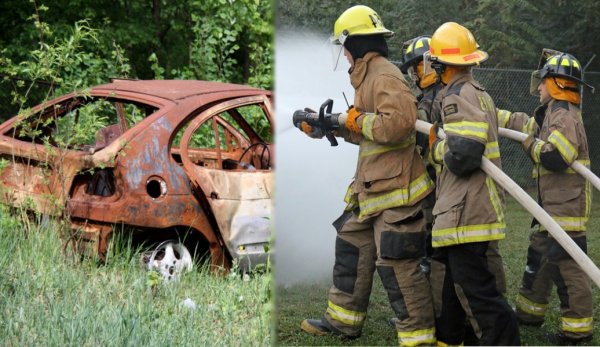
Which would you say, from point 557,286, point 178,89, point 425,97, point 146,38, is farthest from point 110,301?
point 146,38

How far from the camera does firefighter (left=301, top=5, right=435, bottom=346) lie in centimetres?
204

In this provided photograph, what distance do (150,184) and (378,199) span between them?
141 inches

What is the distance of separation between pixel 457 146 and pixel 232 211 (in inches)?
151

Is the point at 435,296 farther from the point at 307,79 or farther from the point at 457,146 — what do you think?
the point at 307,79

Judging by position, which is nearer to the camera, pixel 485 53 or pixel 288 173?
pixel 288 173

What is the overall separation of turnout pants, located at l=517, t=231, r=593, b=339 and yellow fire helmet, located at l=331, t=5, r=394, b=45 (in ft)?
2.09

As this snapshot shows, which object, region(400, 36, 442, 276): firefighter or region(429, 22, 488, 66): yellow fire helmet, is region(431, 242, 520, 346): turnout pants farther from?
region(429, 22, 488, 66): yellow fire helmet

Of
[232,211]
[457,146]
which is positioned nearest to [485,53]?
[457,146]

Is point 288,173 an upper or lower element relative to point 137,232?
upper

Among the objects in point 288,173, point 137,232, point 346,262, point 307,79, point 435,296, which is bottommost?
point 137,232

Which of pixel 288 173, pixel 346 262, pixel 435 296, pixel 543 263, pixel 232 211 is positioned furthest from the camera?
pixel 232 211

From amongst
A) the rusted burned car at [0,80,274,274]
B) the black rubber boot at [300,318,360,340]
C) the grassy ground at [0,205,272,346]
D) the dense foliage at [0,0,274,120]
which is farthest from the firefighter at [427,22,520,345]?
the dense foliage at [0,0,274,120]

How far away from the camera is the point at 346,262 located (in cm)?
209

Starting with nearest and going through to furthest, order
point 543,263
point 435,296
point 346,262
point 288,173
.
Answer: point 288,173
point 346,262
point 543,263
point 435,296
